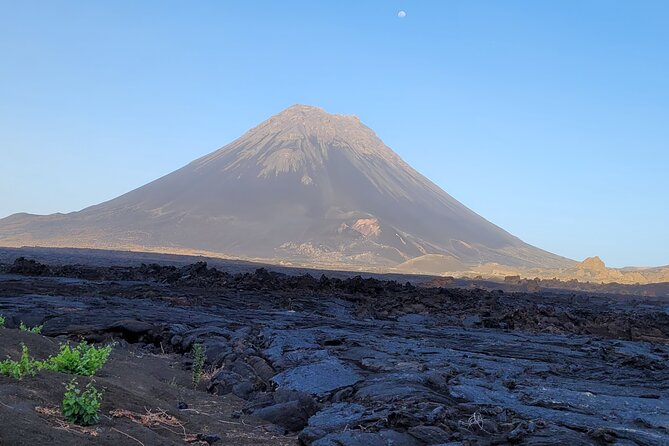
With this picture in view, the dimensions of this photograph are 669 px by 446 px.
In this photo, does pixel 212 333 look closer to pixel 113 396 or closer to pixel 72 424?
pixel 113 396

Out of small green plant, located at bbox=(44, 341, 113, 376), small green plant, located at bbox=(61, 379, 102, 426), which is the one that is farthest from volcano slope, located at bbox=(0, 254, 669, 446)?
small green plant, located at bbox=(44, 341, 113, 376)

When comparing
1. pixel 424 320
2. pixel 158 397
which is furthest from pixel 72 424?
pixel 424 320

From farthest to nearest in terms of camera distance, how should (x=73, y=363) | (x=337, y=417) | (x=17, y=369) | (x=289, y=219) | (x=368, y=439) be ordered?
(x=289, y=219), (x=337, y=417), (x=73, y=363), (x=368, y=439), (x=17, y=369)

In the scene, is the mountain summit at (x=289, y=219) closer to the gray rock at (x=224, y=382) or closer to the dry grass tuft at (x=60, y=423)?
the gray rock at (x=224, y=382)

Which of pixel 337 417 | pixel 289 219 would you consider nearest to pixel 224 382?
pixel 337 417

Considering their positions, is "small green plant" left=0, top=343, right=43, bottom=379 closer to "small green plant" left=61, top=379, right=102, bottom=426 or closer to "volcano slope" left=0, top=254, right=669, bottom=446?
"volcano slope" left=0, top=254, right=669, bottom=446

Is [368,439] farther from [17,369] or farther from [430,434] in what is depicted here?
[17,369]
